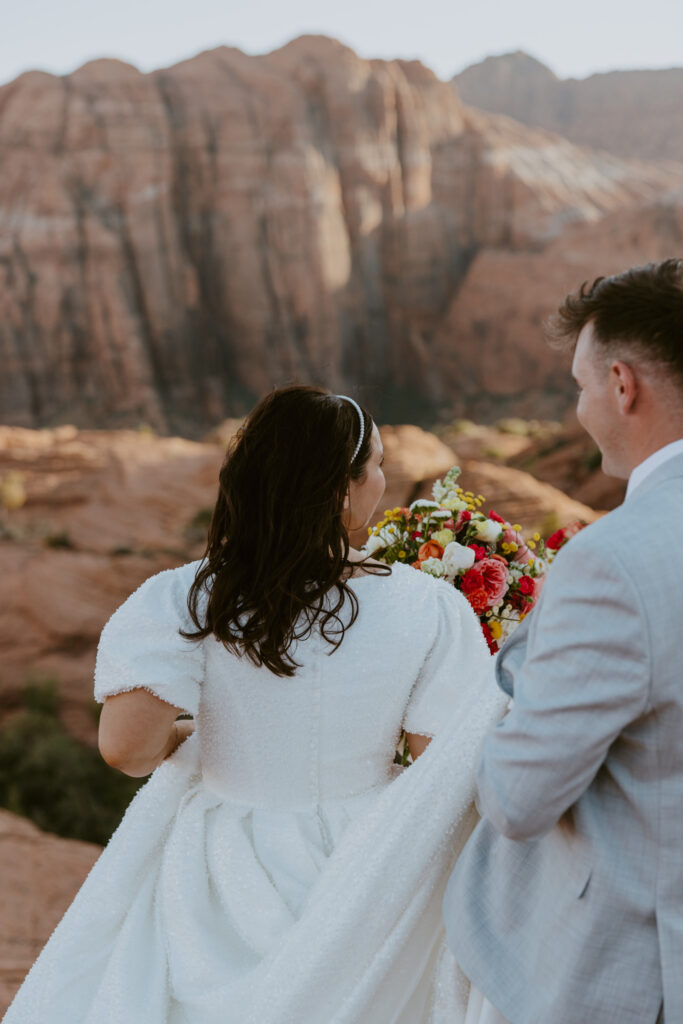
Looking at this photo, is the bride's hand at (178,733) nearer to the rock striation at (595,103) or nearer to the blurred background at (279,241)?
the blurred background at (279,241)

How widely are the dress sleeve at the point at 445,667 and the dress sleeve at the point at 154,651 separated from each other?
1.46ft

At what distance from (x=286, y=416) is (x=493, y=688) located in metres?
0.64

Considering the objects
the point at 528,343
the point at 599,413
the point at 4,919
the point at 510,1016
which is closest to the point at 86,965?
the point at 510,1016

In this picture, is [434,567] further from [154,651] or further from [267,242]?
[267,242]

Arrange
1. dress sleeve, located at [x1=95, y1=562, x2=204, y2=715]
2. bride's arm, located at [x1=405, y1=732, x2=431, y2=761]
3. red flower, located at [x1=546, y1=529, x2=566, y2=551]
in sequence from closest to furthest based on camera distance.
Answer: dress sleeve, located at [x1=95, y1=562, x2=204, y2=715], bride's arm, located at [x1=405, y1=732, x2=431, y2=761], red flower, located at [x1=546, y1=529, x2=566, y2=551]

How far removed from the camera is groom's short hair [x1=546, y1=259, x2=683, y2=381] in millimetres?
1323

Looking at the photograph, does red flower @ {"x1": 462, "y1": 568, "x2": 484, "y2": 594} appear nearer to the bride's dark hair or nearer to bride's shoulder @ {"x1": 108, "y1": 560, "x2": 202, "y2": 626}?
the bride's dark hair

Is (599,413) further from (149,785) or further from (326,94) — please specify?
(326,94)

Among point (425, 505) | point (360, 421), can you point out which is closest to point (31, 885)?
point (425, 505)

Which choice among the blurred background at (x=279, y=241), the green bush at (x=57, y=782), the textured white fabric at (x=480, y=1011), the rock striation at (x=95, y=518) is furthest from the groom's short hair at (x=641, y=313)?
the blurred background at (x=279, y=241)

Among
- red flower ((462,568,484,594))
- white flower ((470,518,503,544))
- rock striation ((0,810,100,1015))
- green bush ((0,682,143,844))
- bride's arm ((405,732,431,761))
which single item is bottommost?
green bush ((0,682,143,844))

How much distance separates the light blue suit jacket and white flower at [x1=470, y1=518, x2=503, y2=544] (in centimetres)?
110

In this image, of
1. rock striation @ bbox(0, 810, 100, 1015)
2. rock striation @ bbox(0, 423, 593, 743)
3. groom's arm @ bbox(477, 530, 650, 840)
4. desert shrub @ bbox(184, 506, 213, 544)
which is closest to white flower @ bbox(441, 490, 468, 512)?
A: groom's arm @ bbox(477, 530, 650, 840)

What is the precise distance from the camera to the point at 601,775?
4.14 feet
